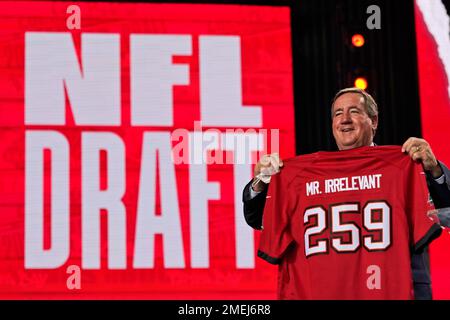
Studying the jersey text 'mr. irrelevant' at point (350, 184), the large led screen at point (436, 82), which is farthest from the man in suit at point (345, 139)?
the large led screen at point (436, 82)

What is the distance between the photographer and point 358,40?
5367 millimetres

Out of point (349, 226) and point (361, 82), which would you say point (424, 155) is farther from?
point (361, 82)

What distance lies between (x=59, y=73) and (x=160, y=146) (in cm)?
64

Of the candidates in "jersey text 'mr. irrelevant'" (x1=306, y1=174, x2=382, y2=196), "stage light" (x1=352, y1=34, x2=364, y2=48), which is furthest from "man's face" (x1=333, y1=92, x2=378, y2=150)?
"stage light" (x1=352, y1=34, x2=364, y2=48)

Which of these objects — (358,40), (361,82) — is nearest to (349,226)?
(361,82)

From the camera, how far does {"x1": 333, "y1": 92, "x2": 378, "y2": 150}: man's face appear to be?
11.1 ft

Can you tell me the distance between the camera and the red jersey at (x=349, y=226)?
3.23m

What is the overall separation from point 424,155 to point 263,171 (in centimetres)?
56

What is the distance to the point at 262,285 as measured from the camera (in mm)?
5004

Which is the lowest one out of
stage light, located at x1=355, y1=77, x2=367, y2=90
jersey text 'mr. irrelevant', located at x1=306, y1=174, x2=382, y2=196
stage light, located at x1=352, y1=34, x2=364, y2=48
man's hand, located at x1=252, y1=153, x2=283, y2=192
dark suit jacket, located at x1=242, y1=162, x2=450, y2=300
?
dark suit jacket, located at x1=242, y1=162, x2=450, y2=300

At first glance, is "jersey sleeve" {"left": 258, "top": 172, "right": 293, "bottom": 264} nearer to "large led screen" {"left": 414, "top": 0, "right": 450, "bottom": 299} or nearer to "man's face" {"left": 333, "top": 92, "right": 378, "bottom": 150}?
"man's face" {"left": 333, "top": 92, "right": 378, "bottom": 150}

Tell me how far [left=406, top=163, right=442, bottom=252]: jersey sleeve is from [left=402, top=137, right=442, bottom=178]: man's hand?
9 cm

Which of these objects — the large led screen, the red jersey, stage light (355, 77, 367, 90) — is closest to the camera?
the red jersey

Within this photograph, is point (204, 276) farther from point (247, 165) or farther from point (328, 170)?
point (328, 170)
